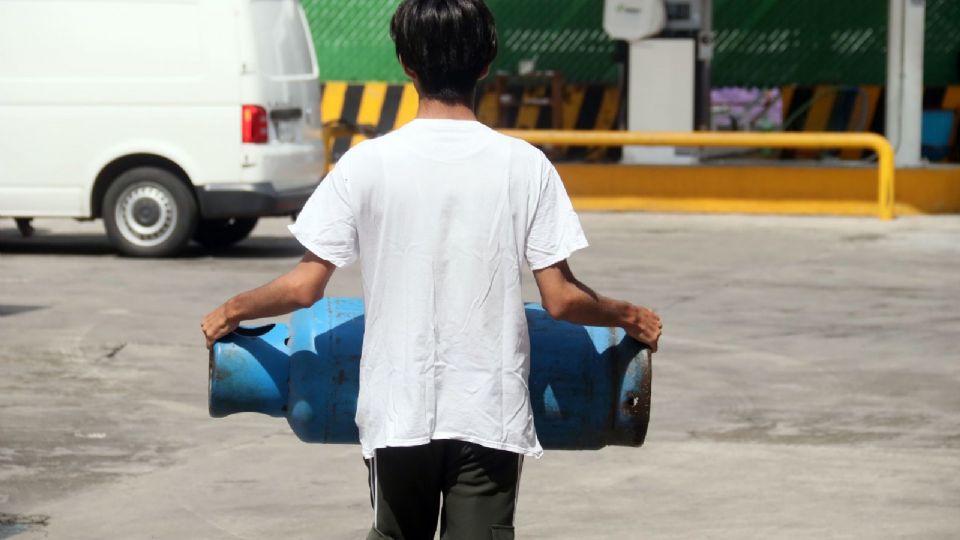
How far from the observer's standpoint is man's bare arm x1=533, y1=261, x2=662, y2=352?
3.51 meters

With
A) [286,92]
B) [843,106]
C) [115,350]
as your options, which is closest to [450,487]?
[115,350]

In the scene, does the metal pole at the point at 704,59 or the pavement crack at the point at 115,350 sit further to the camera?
the metal pole at the point at 704,59

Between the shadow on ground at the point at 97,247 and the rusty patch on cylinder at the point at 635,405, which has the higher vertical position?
the rusty patch on cylinder at the point at 635,405

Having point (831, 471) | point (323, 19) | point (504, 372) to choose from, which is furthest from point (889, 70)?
point (504, 372)

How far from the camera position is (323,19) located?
22.9m

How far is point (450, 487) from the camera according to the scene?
3541 mm

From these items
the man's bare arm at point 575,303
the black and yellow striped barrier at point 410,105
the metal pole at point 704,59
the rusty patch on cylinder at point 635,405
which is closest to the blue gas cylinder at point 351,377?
the rusty patch on cylinder at point 635,405

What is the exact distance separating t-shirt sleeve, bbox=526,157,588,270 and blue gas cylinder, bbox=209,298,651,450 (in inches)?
9.8

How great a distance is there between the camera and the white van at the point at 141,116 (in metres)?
13.5

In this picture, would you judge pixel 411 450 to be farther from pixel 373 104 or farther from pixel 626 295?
pixel 373 104

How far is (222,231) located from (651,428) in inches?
303

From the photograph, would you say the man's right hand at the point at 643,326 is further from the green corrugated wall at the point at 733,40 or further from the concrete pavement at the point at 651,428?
the green corrugated wall at the point at 733,40

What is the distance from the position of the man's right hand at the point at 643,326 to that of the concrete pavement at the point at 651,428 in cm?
228

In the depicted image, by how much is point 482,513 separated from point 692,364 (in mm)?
5795
